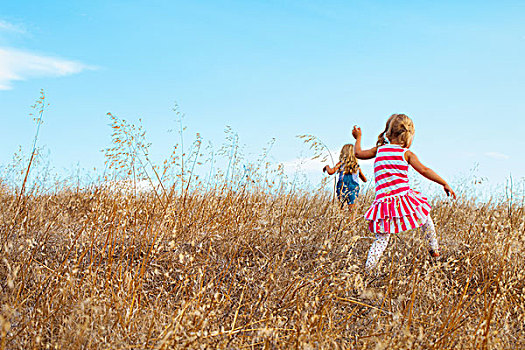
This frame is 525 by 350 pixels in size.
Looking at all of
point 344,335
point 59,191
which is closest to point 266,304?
point 344,335

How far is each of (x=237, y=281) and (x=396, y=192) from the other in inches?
65.4

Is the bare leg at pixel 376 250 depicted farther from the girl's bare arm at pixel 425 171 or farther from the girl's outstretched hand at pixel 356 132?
the girl's outstretched hand at pixel 356 132

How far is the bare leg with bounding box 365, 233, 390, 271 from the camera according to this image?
3361 mm

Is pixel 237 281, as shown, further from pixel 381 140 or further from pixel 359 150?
pixel 381 140

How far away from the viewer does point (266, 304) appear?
254 cm

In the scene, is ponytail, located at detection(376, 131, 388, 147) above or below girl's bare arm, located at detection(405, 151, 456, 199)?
above

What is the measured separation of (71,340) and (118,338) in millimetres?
250

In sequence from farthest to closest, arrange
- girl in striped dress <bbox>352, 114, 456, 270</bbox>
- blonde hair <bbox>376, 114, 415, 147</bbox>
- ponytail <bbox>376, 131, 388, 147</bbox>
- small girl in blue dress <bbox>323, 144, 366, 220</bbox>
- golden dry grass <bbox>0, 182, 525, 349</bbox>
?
1. small girl in blue dress <bbox>323, 144, 366, 220</bbox>
2. ponytail <bbox>376, 131, 388, 147</bbox>
3. blonde hair <bbox>376, 114, 415, 147</bbox>
4. girl in striped dress <bbox>352, 114, 456, 270</bbox>
5. golden dry grass <bbox>0, 182, 525, 349</bbox>

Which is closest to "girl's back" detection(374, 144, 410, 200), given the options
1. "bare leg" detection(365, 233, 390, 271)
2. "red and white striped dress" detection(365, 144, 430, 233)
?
"red and white striped dress" detection(365, 144, 430, 233)

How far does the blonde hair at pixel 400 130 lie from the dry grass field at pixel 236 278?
915 millimetres

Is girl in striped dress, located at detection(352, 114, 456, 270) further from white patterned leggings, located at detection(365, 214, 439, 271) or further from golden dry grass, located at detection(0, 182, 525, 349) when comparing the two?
golden dry grass, located at detection(0, 182, 525, 349)

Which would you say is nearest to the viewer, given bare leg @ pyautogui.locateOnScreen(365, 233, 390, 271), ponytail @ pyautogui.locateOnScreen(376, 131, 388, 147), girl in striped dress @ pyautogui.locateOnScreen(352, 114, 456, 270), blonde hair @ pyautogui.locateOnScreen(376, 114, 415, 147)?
bare leg @ pyautogui.locateOnScreen(365, 233, 390, 271)

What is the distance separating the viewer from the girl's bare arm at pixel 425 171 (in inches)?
140

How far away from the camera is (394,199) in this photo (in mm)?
3637
